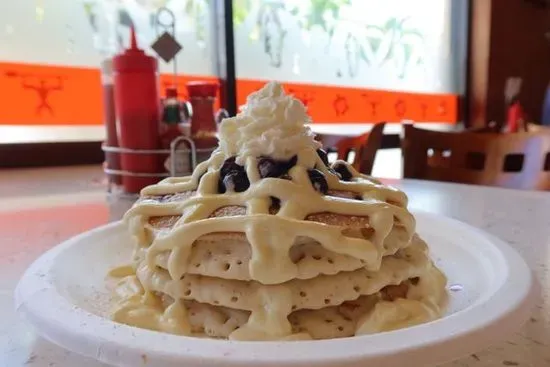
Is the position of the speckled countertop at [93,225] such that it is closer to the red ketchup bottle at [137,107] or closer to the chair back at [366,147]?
the red ketchup bottle at [137,107]

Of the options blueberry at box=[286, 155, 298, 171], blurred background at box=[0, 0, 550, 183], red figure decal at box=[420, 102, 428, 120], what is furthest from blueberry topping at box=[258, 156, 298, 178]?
red figure decal at box=[420, 102, 428, 120]

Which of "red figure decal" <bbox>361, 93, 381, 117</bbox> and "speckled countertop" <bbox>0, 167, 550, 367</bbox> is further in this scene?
"red figure decal" <bbox>361, 93, 381, 117</bbox>

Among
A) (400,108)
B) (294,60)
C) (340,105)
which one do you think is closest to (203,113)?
(294,60)

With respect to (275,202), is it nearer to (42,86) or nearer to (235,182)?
(235,182)

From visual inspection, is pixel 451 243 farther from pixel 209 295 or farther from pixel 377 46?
pixel 377 46

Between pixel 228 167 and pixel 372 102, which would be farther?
pixel 372 102

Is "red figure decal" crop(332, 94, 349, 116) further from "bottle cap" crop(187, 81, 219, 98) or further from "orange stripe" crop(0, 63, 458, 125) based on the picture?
"bottle cap" crop(187, 81, 219, 98)
